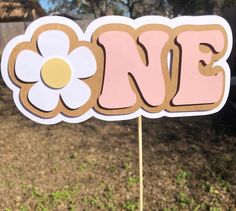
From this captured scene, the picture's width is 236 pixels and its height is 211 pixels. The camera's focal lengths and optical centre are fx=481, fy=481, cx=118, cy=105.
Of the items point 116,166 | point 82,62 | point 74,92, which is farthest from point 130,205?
point 82,62

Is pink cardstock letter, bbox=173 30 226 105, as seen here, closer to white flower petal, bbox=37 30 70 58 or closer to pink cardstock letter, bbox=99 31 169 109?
pink cardstock letter, bbox=99 31 169 109

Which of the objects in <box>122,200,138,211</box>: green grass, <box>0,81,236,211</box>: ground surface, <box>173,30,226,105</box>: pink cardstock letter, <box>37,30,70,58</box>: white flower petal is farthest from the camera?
<box>0,81,236,211</box>: ground surface

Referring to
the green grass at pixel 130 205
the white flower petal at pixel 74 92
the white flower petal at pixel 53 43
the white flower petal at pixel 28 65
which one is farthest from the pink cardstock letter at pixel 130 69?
the green grass at pixel 130 205

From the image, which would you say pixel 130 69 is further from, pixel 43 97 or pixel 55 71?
pixel 43 97

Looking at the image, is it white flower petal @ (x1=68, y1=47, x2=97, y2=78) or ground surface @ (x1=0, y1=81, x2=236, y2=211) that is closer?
white flower petal @ (x1=68, y1=47, x2=97, y2=78)

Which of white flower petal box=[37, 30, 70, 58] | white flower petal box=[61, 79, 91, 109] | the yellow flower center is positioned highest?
white flower petal box=[37, 30, 70, 58]

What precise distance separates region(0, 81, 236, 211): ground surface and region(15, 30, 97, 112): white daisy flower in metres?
1.43

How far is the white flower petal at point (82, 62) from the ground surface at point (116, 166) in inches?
60.7

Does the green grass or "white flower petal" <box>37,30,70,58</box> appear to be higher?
"white flower petal" <box>37,30,70,58</box>

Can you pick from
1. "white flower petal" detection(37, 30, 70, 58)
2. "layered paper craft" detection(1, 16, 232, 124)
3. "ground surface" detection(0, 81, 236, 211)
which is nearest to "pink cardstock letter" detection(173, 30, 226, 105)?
"layered paper craft" detection(1, 16, 232, 124)

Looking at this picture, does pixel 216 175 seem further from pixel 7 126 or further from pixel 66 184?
pixel 7 126

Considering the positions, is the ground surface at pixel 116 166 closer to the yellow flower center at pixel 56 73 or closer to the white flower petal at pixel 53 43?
the yellow flower center at pixel 56 73

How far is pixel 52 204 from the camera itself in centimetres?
427

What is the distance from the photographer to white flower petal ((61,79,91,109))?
10.2 ft
